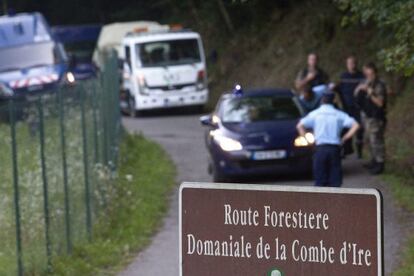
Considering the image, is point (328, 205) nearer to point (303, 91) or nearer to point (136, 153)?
point (303, 91)

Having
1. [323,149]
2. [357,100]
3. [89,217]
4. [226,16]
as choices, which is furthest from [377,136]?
[226,16]

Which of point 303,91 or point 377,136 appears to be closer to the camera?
point 377,136

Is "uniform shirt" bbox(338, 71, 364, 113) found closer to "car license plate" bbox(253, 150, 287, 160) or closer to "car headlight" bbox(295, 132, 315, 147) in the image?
"car headlight" bbox(295, 132, 315, 147)

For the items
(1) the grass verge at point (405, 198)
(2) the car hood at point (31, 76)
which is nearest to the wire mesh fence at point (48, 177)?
(1) the grass verge at point (405, 198)

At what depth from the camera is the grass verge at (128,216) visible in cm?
1193

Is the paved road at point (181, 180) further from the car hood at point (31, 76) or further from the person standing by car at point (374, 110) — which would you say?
the car hood at point (31, 76)

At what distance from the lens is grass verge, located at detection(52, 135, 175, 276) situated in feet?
39.1

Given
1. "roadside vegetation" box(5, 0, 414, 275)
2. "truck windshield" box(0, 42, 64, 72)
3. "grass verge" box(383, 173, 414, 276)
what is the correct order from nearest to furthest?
1. "grass verge" box(383, 173, 414, 276)
2. "roadside vegetation" box(5, 0, 414, 275)
3. "truck windshield" box(0, 42, 64, 72)

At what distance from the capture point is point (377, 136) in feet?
57.9

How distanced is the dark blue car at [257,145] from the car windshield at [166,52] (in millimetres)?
14561

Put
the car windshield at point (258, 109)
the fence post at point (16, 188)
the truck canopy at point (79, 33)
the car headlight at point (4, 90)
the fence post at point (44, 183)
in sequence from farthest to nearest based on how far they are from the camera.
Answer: the truck canopy at point (79, 33) < the car headlight at point (4, 90) < the car windshield at point (258, 109) < the fence post at point (44, 183) < the fence post at point (16, 188)

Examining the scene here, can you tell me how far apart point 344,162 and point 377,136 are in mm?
1899

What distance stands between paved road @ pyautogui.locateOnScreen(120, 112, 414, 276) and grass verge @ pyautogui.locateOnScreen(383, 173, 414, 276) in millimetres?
113

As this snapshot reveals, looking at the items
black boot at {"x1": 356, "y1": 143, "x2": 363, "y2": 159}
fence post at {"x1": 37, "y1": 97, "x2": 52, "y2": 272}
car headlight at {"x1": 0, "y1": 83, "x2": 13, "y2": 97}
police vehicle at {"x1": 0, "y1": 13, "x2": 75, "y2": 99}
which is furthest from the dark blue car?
police vehicle at {"x1": 0, "y1": 13, "x2": 75, "y2": 99}
